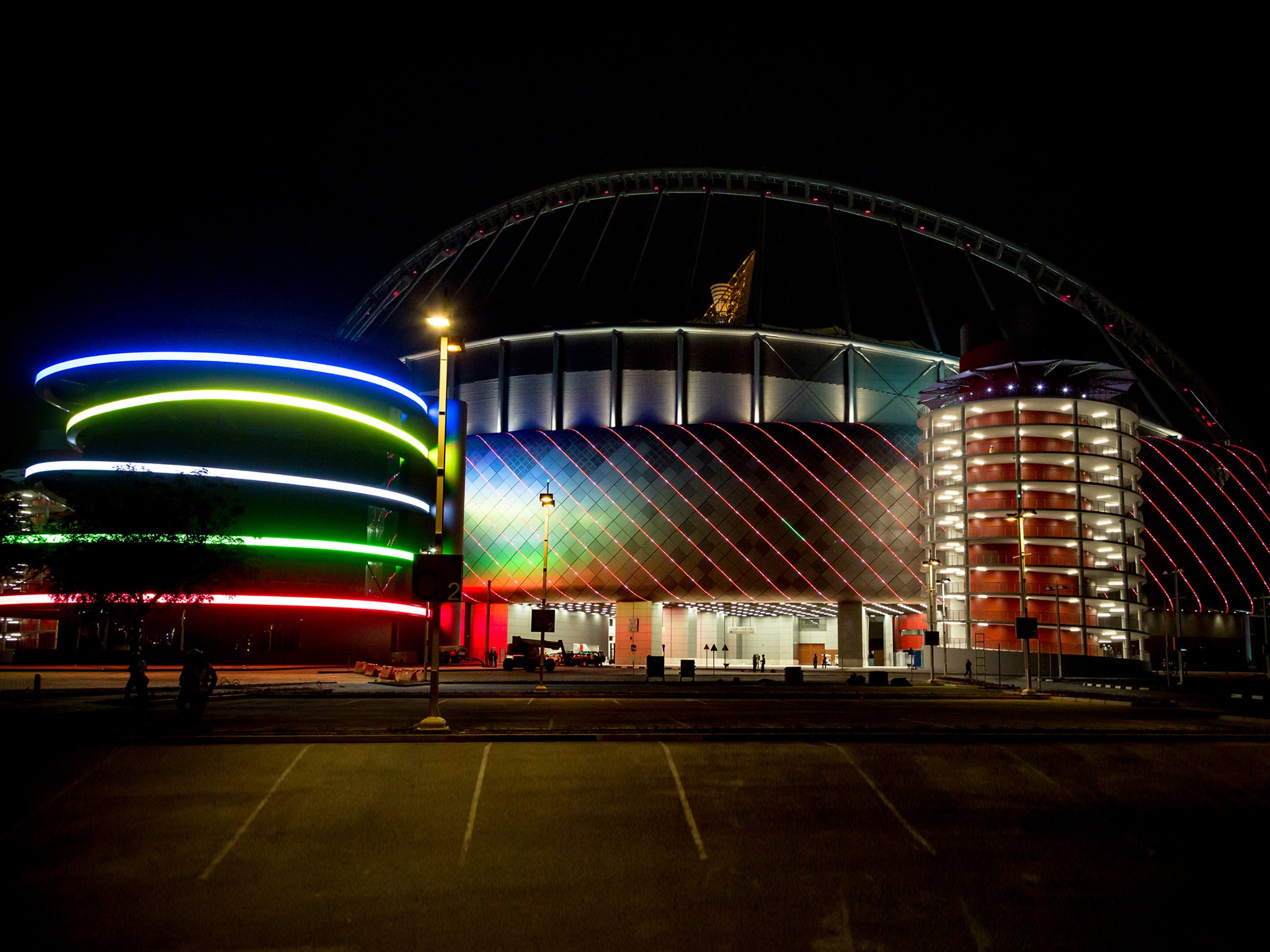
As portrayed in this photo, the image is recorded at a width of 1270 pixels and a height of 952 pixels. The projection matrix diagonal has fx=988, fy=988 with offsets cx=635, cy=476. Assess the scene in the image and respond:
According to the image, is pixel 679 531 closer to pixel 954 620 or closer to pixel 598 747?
pixel 954 620

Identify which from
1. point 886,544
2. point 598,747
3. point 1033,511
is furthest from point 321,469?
point 598,747

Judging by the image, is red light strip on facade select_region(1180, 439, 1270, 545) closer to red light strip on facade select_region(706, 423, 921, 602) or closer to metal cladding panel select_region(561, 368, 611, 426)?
red light strip on facade select_region(706, 423, 921, 602)

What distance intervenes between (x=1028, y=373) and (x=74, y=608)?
65.3 m

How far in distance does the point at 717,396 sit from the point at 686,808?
72.4 metres

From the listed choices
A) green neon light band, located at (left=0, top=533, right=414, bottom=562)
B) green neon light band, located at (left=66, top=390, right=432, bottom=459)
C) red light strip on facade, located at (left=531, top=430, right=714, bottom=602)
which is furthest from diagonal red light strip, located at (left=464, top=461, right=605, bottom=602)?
green neon light band, located at (left=66, top=390, right=432, bottom=459)

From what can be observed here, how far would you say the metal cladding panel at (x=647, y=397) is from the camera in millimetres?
82750

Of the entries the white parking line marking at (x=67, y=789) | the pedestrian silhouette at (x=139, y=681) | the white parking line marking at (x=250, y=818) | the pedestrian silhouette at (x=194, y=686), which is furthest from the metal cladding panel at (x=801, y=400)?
the white parking line marking at (x=67, y=789)

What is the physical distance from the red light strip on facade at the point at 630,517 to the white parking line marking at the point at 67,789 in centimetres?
6694

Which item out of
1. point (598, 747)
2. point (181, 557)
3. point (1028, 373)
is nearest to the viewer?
A: point (598, 747)

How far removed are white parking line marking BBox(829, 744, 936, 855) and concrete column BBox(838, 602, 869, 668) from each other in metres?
66.4

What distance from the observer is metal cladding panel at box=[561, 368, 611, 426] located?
83562 mm

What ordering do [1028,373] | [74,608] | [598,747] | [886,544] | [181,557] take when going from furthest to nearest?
1. [886,544]
2. [1028,373]
3. [74,608]
4. [181,557]
5. [598,747]

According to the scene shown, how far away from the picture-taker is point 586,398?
276ft

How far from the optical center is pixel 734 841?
33.1 feet
